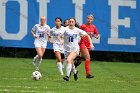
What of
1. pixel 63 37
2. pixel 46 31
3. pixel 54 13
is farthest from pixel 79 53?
pixel 54 13

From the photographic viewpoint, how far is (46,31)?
2042 cm

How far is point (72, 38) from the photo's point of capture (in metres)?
17.0

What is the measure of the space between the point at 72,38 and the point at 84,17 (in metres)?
13.3

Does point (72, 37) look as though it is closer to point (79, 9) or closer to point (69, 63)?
point (69, 63)

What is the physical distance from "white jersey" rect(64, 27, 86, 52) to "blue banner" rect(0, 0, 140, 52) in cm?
1301

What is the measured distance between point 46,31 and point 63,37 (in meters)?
2.83

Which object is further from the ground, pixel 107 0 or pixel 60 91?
pixel 107 0

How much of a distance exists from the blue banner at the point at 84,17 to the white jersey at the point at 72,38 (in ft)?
A: 42.7

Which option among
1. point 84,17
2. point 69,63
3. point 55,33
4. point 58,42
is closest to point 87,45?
point 58,42

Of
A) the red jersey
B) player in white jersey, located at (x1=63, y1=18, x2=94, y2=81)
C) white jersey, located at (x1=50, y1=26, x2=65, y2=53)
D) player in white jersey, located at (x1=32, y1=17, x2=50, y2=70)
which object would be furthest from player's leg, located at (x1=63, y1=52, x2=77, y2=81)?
player in white jersey, located at (x1=32, y1=17, x2=50, y2=70)

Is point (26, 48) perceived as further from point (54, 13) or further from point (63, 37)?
point (63, 37)

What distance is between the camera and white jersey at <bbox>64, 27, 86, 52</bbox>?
17000mm

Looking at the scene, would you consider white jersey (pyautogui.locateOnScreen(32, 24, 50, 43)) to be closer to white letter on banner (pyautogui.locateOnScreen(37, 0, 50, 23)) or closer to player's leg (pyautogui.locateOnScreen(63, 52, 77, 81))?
player's leg (pyautogui.locateOnScreen(63, 52, 77, 81))

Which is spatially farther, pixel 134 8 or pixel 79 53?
pixel 134 8
